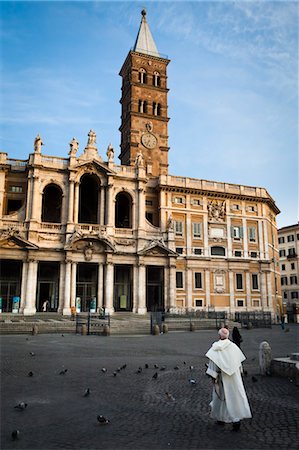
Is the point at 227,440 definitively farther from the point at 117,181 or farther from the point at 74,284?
the point at 117,181

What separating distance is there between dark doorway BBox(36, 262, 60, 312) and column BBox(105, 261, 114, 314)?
5.52 meters

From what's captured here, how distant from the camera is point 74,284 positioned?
129ft

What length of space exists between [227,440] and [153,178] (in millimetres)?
43179

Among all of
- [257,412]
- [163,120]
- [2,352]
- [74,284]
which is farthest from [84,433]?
[163,120]

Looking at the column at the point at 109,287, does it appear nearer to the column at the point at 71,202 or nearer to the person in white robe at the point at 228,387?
the column at the point at 71,202

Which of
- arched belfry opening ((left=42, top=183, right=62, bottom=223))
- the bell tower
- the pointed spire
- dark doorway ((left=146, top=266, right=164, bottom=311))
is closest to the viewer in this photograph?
dark doorway ((left=146, top=266, right=164, bottom=311))

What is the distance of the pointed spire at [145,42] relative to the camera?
191 feet

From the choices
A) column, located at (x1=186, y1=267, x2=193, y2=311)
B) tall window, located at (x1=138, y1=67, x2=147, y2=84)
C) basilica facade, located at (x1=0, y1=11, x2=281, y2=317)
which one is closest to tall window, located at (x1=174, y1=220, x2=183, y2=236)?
basilica facade, located at (x1=0, y1=11, x2=281, y2=317)

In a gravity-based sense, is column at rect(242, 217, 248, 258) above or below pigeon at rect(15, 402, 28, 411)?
above

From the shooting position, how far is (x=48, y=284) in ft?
139

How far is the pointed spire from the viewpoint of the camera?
58312 millimetres

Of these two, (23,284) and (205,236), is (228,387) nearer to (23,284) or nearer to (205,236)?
(23,284)

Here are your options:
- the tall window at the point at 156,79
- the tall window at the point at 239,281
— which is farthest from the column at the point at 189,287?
the tall window at the point at 156,79

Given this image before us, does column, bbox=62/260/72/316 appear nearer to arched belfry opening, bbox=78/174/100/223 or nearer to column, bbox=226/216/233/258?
arched belfry opening, bbox=78/174/100/223
